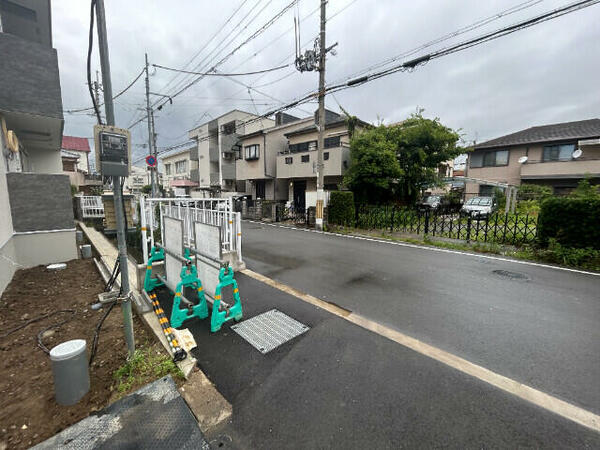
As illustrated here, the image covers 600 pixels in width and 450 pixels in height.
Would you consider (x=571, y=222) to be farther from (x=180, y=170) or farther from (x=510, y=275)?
(x=180, y=170)

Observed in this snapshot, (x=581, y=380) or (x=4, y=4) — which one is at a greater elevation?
(x=4, y=4)

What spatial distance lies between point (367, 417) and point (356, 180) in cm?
1323

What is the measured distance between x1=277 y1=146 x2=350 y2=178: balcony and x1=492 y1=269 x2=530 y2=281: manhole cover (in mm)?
10422

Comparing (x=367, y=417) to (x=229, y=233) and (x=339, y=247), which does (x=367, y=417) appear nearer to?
(x=229, y=233)

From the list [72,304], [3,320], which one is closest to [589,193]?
[72,304]

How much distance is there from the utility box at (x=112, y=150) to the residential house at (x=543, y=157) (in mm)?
20366

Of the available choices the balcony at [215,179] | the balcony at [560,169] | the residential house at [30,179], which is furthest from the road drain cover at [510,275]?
the balcony at [215,179]

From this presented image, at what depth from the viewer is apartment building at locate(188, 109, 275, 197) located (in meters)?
24.5

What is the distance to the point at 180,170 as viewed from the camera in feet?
119

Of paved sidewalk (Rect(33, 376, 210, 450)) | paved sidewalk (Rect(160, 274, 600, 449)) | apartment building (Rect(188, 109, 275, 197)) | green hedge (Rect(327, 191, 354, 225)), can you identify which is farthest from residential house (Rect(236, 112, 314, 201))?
paved sidewalk (Rect(33, 376, 210, 450))

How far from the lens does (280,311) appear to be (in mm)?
3816

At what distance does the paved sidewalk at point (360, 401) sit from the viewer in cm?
183

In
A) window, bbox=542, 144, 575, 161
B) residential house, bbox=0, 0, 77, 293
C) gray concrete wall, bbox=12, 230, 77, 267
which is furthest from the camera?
window, bbox=542, 144, 575, 161

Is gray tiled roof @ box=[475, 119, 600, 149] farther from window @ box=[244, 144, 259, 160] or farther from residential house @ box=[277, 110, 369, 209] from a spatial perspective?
window @ box=[244, 144, 259, 160]
